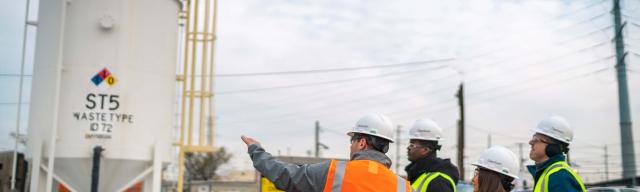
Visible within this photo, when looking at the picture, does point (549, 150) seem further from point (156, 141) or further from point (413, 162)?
point (156, 141)

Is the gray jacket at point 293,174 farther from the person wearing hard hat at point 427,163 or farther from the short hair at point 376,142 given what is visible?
the person wearing hard hat at point 427,163

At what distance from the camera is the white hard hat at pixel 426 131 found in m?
6.33

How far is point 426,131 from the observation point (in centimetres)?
636

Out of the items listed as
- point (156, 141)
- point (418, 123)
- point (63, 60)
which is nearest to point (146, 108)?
point (156, 141)

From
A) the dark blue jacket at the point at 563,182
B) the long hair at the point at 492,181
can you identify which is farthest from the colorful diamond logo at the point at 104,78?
the dark blue jacket at the point at 563,182

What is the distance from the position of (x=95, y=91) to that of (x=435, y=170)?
15.1 feet

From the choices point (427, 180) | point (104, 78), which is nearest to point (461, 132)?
point (104, 78)

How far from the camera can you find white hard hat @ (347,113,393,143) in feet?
14.4

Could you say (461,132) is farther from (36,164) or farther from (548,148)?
(548,148)

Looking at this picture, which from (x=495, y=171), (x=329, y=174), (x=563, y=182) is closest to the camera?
(x=329, y=174)

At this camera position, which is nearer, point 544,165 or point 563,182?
point 563,182

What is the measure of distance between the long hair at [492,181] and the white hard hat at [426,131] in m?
0.85

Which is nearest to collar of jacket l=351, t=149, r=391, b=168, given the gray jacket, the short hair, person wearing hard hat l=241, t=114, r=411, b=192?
person wearing hard hat l=241, t=114, r=411, b=192

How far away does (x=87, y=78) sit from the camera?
833 centimetres
